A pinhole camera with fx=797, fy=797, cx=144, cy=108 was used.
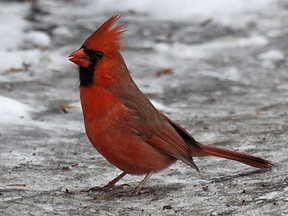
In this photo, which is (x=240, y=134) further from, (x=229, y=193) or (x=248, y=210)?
(x=248, y=210)

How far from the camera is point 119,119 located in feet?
15.5

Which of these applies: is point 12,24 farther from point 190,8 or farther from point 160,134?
point 160,134

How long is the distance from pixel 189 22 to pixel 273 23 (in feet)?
3.46

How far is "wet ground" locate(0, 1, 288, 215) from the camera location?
450cm

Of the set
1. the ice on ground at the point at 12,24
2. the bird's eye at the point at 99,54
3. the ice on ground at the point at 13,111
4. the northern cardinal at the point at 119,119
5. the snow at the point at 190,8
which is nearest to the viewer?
the northern cardinal at the point at 119,119

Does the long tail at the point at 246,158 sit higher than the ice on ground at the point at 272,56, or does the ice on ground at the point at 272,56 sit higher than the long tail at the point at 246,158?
the long tail at the point at 246,158

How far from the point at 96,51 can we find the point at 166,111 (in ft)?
7.93

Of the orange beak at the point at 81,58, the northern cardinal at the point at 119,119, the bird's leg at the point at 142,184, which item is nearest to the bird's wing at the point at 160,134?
the northern cardinal at the point at 119,119

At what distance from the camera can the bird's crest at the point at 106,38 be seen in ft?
15.5

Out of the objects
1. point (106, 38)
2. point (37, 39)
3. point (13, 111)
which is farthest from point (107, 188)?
point (37, 39)

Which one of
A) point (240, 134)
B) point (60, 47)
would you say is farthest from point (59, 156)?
point (60, 47)

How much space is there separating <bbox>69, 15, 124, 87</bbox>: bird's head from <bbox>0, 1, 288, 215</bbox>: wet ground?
72cm

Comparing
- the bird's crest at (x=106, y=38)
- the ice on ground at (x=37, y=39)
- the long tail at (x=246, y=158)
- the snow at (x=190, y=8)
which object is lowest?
the long tail at (x=246, y=158)

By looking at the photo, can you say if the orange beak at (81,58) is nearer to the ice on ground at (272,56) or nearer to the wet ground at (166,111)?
the wet ground at (166,111)
